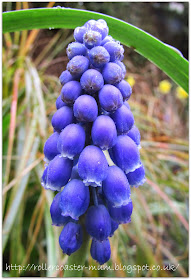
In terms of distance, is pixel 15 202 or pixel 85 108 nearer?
pixel 85 108

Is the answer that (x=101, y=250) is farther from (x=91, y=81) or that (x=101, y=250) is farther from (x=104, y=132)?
(x=91, y=81)

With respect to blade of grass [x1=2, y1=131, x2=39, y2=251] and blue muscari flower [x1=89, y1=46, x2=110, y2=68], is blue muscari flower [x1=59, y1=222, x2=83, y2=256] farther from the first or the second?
blade of grass [x1=2, y1=131, x2=39, y2=251]

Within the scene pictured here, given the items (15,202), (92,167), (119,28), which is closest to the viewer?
(92,167)

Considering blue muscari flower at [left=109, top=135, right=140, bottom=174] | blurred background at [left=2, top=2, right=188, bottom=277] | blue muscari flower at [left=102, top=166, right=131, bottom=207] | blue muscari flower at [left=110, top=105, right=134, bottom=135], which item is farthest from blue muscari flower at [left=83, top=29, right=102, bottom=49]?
blurred background at [left=2, top=2, right=188, bottom=277]

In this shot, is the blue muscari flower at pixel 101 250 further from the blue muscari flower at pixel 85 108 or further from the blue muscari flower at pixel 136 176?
the blue muscari flower at pixel 85 108

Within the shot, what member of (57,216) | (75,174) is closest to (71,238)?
(57,216)

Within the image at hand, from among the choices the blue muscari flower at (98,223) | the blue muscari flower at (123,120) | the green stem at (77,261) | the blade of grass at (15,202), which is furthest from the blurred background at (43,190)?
the blue muscari flower at (123,120)

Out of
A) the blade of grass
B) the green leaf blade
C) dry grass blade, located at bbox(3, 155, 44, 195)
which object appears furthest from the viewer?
dry grass blade, located at bbox(3, 155, 44, 195)
